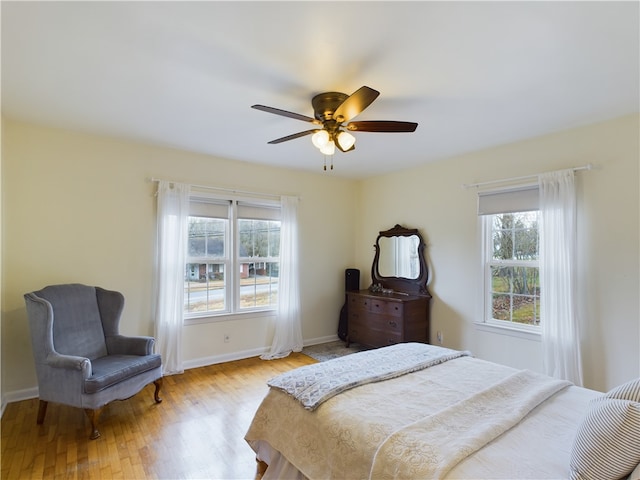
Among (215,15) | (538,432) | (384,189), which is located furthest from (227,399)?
(384,189)

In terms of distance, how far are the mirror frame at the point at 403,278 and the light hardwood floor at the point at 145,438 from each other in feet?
7.51

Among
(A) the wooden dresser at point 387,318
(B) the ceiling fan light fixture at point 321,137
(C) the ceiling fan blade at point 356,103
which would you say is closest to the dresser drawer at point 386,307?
(A) the wooden dresser at point 387,318

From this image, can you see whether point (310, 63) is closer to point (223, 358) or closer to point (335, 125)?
point (335, 125)

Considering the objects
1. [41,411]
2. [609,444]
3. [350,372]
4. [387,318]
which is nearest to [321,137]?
[350,372]

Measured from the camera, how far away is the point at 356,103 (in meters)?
2.07

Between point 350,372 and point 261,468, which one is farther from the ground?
point 350,372

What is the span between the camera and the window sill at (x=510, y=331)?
3.35m

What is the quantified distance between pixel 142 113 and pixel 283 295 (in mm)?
2673

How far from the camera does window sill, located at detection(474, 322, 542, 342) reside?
11.0 ft

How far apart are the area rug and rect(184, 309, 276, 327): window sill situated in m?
0.74

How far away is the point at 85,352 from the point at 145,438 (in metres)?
1.01

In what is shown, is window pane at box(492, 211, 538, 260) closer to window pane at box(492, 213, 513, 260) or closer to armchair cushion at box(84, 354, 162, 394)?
window pane at box(492, 213, 513, 260)

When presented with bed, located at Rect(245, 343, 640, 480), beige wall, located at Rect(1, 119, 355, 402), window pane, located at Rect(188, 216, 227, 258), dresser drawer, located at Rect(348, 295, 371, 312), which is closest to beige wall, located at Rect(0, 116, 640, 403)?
beige wall, located at Rect(1, 119, 355, 402)

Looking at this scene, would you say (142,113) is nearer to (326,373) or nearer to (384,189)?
(326,373)
